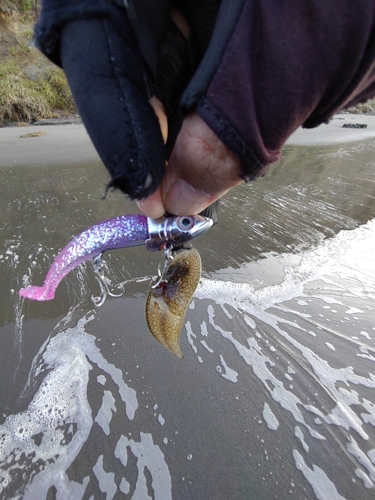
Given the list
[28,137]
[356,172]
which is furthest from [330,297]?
[28,137]

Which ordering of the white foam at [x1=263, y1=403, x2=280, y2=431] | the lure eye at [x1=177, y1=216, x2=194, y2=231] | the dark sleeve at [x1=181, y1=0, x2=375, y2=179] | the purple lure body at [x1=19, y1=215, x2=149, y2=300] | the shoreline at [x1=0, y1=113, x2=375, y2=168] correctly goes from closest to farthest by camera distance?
the dark sleeve at [x1=181, y1=0, x2=375, y2=179]
the lure eye at [x1=177, y1=216, x2=194, y2=231]
the purple lure body at [x1=19, y1=215, x2=149, y2=300]
the white foam at [x1=263, y1=403, x2=280, y2=431]
the shoreline at [x1=0, y1=113, x2=375, y2=168]

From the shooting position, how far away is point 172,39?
0.75m

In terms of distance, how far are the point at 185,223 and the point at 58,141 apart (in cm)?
767

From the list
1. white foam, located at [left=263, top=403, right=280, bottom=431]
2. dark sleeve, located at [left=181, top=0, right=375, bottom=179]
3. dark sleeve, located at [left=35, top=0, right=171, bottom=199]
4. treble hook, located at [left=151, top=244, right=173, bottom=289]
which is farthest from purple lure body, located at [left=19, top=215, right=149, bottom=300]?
white foam, located at [left=263, top=403, right=280, bottom=431]

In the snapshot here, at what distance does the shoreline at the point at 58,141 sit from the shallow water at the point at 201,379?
3082mm

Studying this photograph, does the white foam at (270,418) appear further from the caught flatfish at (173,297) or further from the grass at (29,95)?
the grass at (29,95)

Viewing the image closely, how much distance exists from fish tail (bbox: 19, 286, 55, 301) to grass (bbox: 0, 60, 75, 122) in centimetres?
1033

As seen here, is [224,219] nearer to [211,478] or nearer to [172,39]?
[211,478]

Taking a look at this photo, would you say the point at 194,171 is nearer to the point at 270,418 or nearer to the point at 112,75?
the point at 112,75

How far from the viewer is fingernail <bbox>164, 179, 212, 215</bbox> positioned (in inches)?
33.0

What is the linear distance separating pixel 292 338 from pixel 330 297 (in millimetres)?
698

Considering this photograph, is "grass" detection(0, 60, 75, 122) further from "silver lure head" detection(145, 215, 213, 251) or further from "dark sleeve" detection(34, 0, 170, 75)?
"dark sleeve" detection(34, 0, 170, 75)

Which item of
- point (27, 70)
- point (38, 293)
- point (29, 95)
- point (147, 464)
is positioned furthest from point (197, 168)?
point (27, 70)

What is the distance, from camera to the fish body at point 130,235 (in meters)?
1.04
